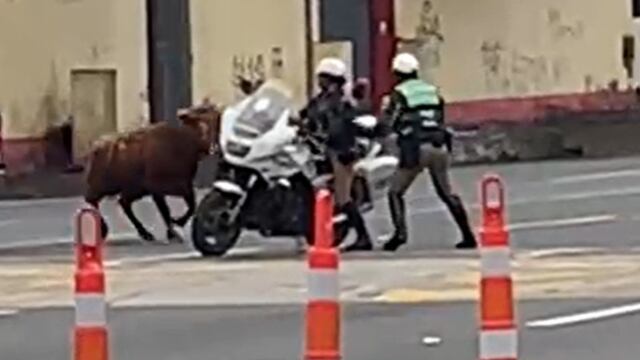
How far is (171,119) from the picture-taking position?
1528 inches

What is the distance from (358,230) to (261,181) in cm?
101

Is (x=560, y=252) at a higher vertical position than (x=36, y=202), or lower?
higher

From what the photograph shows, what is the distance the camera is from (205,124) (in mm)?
23469

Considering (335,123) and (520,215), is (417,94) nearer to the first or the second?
(335,123)

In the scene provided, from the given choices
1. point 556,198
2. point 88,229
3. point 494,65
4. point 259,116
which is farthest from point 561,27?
point 88,229

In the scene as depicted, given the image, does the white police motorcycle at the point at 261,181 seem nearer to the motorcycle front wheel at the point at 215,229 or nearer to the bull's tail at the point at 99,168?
the motorcycle front wheel at the point at 215,229

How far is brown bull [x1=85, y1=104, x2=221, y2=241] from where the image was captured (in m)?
23.2

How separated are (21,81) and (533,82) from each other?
13494 mm

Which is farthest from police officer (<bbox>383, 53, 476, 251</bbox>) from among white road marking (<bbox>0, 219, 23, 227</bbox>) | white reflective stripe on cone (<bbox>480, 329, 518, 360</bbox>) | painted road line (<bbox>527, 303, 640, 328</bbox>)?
white reflective stripe on cone (<bbox>480, 329, 518, 360</bbox>)

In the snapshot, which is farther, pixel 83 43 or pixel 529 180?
pixel 83 43

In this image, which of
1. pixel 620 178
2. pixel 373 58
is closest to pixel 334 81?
pixel 620 178

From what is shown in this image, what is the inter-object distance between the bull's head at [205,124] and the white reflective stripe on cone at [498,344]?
41.9 ft

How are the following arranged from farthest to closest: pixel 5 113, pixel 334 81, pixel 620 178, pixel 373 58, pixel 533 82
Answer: pixel 533 82 < pixel 373 58 < pixel 5 113 < pixel 620 178 < pixel 334 81

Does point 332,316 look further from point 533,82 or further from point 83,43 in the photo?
point 533,82
